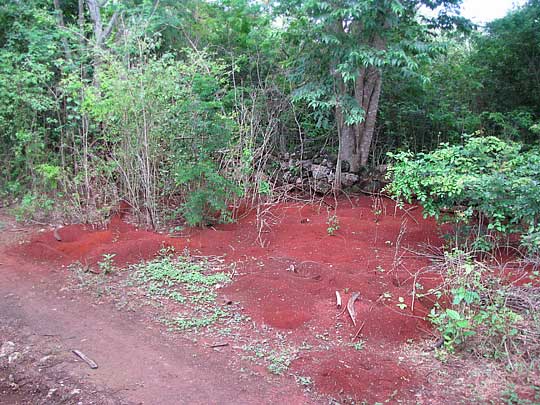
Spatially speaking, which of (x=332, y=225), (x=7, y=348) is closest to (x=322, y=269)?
(x=332, y=225)

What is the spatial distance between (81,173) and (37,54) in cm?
198

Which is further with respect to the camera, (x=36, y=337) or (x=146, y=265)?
(x=146, y=265)

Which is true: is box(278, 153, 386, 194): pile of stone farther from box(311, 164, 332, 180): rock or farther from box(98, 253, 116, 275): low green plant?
box(98, 253, 116, 275): low green plant

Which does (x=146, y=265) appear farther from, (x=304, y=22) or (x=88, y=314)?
(x=304, y=22)

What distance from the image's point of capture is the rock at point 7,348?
10.7ft

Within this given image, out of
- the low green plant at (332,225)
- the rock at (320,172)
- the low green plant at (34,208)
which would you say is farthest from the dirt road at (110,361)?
the rock at (320,172)

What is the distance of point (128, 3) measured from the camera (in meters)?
7.67

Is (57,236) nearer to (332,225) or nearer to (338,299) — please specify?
(332,225)

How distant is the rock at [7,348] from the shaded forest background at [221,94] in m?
2.45

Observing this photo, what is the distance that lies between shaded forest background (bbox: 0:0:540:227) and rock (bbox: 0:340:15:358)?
2.45 metres

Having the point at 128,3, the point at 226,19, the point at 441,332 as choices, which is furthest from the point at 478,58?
the point at 441,332

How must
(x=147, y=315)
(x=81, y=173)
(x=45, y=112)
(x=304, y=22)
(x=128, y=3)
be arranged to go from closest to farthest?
(x=147, y=315) < (x=81, y=173) < (x=304, y=22) < (x=45, y=112) < (x=128, y=3)

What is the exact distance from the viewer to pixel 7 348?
3.32 metres

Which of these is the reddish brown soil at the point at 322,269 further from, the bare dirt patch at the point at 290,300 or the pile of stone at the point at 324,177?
the pile of stone at the point at 324,177
